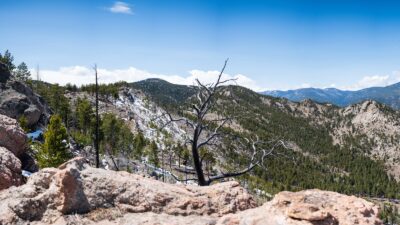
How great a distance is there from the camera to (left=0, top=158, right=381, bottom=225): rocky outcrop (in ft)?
34.2

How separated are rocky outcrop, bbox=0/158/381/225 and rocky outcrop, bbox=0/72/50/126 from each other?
70.8 m

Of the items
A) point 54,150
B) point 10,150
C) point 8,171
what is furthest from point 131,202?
point 54,150

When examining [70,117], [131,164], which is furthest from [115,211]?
[70,117]

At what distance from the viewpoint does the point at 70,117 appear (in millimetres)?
127562

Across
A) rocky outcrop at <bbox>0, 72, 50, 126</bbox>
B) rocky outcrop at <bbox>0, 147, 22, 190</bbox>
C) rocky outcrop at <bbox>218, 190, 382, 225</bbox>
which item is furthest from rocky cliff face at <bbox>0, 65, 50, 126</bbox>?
rocky outcrop at <bbox>218, 190, 382, 225</bbox>

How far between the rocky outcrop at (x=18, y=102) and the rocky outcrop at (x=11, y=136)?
45.6 m

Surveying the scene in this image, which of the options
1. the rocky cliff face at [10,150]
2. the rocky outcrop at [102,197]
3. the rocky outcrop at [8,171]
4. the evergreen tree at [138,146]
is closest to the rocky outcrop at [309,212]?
the rocky outcrop at [102,197]

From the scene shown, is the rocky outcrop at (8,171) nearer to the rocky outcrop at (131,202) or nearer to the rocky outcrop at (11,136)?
the rocky outcrop at (131,202)

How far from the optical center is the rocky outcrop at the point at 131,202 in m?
10.4

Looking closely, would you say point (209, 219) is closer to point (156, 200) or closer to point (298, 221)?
point (156, 200)

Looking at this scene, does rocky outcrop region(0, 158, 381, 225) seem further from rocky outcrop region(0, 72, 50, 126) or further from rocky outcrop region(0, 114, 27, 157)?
rocky outcrop region(0, 72, 50, 126)

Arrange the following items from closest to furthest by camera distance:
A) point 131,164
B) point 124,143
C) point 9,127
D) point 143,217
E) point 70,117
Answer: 1. point 143,217
2. point 9,127
3. point 131,164
4. point 124,143
5. point 70,117

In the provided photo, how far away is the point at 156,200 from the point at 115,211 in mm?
1361

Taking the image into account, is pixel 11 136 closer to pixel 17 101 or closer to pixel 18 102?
pixel 18 102
